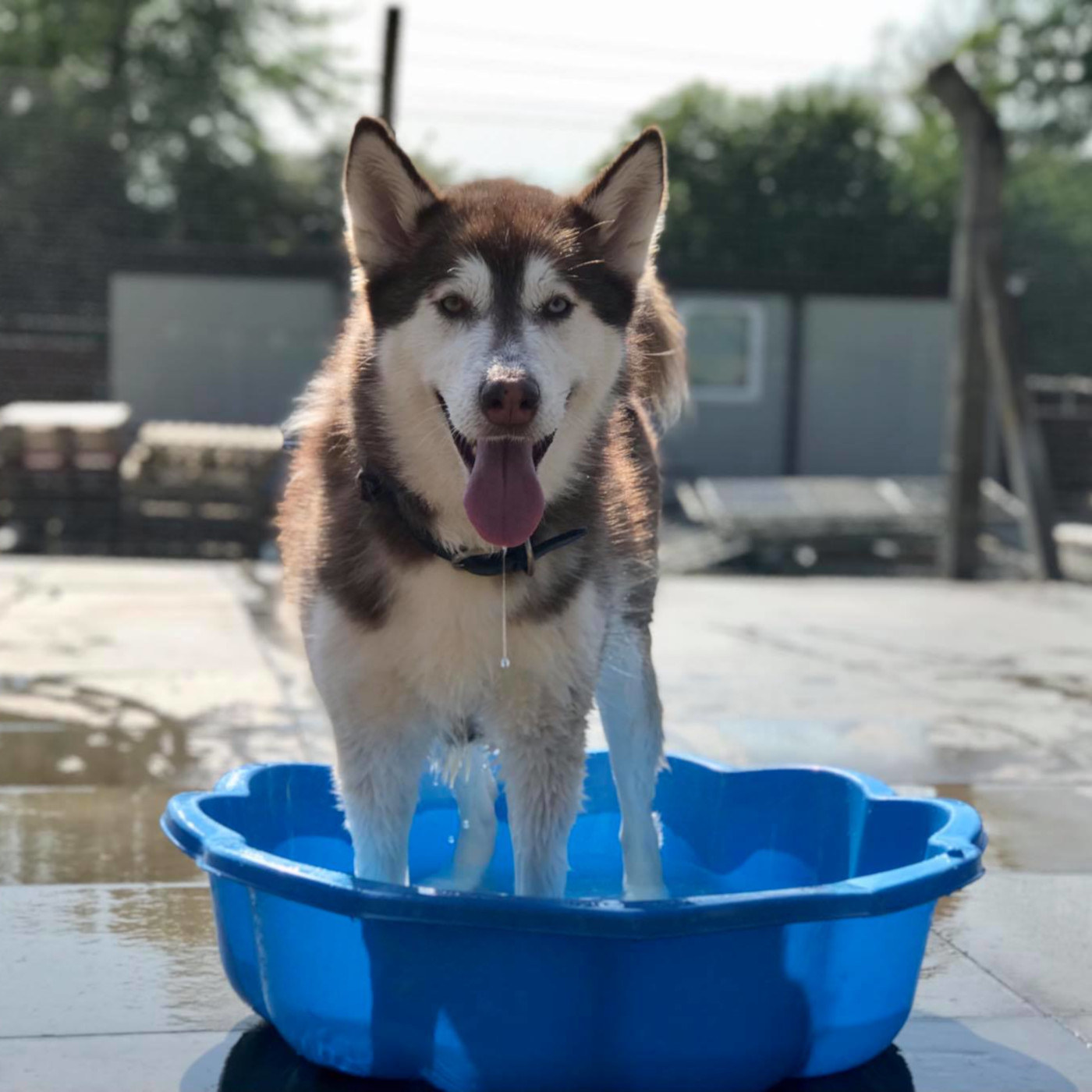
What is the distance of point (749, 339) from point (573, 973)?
19727 mm

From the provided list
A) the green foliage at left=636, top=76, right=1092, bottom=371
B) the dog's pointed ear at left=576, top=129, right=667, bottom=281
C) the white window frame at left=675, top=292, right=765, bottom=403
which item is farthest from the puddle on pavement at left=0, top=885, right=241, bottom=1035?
the white window frame at left=675, top=292, right=765, bottom=403

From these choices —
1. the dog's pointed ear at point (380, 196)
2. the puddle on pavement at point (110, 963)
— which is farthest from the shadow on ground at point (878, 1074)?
the dog's pointed ear at point (380, 196)

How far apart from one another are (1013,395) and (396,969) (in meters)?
8.44

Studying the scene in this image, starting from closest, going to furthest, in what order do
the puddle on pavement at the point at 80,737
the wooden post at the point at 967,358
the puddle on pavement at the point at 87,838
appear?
the puddle on pavement at the point at 87,838, the puddle on pavement at the point at 80,737, the wooden post at the point at 967,358

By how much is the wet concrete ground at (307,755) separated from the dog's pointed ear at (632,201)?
157cm

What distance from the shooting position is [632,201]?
9.94 feet

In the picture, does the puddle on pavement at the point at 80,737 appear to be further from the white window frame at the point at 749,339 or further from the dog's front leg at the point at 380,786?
the white window frame at the point at 749,339

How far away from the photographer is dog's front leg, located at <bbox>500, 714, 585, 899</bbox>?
2.79 meters

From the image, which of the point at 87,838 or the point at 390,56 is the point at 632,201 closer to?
the point at 87,838

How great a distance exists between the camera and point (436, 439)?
2.81 meters

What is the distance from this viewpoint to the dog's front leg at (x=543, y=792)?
9.17ft

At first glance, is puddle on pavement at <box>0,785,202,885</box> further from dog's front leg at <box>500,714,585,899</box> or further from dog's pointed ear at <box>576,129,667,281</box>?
dog's pointed ear at <box>576,129,667,281</box>

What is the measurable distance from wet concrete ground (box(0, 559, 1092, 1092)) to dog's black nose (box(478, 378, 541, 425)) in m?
1.14

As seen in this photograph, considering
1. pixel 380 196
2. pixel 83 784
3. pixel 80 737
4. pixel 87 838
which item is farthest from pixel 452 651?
pixel 80 737
